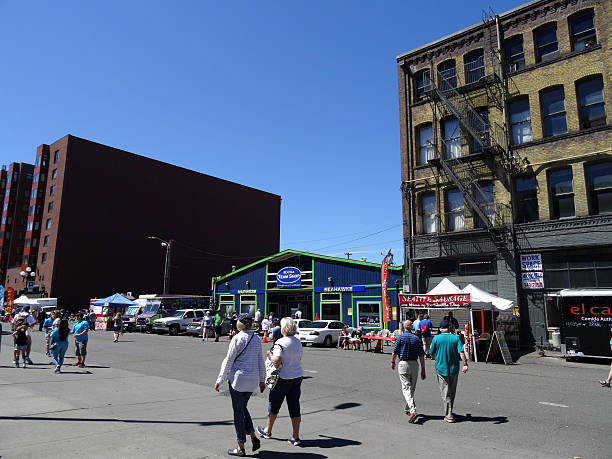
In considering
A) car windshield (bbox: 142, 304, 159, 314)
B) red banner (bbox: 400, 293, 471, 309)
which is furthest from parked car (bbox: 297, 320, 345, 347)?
car windshield (bbox: 142, 304, 159, 314)

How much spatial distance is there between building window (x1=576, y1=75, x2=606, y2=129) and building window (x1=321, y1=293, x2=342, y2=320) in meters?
17.5

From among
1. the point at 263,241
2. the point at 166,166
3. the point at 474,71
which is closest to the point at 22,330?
the point at 474,71

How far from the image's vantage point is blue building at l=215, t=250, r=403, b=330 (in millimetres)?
28766

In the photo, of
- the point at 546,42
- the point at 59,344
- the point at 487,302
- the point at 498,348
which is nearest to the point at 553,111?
the point at 546,42

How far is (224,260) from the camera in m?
67.4

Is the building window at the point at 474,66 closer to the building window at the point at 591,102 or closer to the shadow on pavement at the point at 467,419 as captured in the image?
the building window at the point at 591,102

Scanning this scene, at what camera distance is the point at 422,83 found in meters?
27.8

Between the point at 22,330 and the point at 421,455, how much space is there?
12.8m

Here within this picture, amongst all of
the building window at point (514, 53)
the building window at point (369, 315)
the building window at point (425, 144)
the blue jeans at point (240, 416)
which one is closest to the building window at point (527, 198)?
the building window at point (425, 144)

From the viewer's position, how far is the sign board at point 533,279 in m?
21.3

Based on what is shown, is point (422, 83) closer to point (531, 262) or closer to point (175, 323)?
point (531, 262)

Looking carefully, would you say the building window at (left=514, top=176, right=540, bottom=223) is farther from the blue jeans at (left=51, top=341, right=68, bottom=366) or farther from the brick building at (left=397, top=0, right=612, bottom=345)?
the blue jeans at (left=51, top=341, right=68, bottom=366)

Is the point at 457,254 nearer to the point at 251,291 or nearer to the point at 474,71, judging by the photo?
the point at 474,71

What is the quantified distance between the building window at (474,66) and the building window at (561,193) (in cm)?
706
